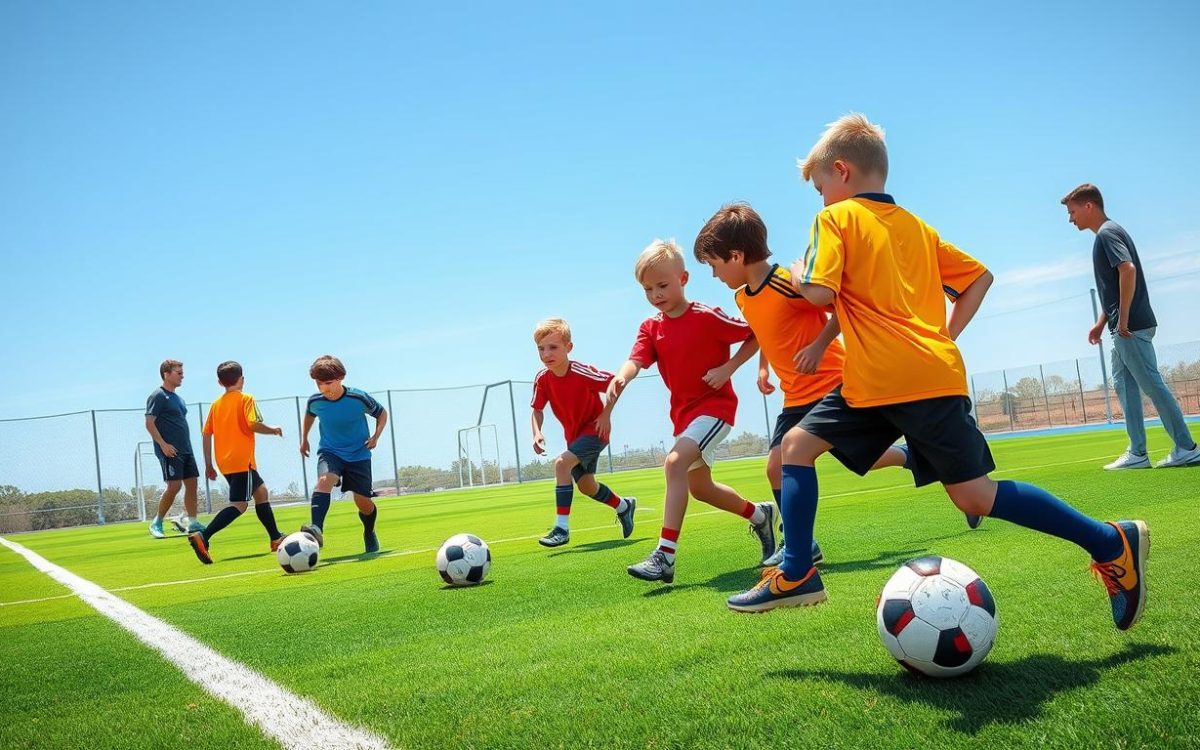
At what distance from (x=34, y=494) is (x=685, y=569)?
2521cm

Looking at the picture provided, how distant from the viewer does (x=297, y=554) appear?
23.1ft

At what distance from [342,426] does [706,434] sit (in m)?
4.69

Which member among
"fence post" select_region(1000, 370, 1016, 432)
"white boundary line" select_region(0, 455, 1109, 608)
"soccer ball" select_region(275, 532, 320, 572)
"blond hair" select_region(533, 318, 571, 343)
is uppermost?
"blond hair" select_region(533, 318, 571, 343)

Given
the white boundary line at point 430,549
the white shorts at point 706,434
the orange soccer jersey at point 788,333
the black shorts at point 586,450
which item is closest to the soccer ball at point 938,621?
the orange soccer jersey at point 788,333

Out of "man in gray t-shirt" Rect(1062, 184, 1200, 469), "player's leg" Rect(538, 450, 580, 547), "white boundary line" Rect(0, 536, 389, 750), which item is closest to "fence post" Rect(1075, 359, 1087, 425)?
"man in gray t-shirt" Rect(1062, 184, 1200, 469)

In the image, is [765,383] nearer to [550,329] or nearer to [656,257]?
[656,257]

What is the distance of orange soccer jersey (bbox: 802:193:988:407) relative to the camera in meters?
2.88

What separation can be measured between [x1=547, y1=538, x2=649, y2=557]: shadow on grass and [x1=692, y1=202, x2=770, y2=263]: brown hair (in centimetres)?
323

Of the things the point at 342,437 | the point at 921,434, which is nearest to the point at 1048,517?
the point at 921,434

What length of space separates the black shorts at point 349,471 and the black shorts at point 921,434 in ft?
20.8

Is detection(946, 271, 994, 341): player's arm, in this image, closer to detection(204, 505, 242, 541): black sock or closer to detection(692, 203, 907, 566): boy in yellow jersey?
detection(692, 203, 907, 566): boy in yellow jersey

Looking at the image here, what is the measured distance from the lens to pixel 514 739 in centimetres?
229

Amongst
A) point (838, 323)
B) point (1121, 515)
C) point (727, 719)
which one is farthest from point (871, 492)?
point (727, 719)

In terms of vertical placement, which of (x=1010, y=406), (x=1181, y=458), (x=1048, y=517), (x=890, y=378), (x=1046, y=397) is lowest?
→ (x=1010, y=406)
